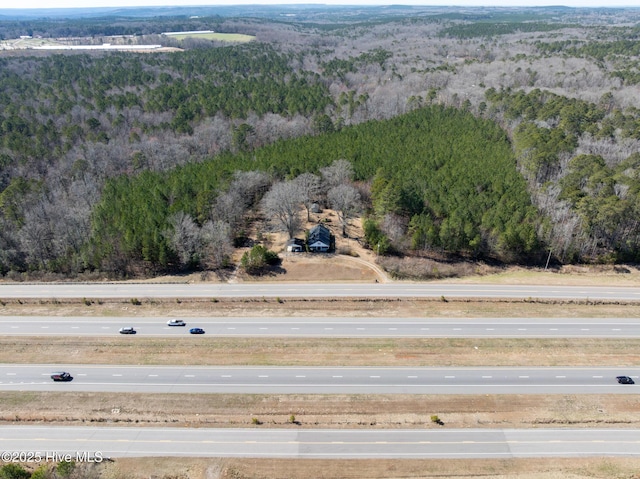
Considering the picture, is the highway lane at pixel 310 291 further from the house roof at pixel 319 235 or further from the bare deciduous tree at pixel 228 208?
the bare deciduous tree at pixel 228 208

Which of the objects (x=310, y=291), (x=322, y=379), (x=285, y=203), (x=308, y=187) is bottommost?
(x=322, y=379)

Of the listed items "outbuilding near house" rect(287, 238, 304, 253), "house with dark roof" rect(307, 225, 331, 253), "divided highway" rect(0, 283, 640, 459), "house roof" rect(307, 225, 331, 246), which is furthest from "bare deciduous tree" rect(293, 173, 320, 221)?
"divided highway" rect(0, 283, 640, 459)

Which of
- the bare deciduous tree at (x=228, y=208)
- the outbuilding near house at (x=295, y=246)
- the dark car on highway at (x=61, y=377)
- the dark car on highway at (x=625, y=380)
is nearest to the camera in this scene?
the dark car on highway at (x=625, y=380)

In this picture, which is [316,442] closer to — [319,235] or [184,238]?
[319,235]

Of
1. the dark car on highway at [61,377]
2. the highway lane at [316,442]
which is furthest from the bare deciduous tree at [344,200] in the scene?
the dark car on highway at [61,377]

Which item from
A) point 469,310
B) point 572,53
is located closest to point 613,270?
point 469,310

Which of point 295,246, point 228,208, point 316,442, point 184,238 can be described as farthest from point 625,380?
point 184,238
